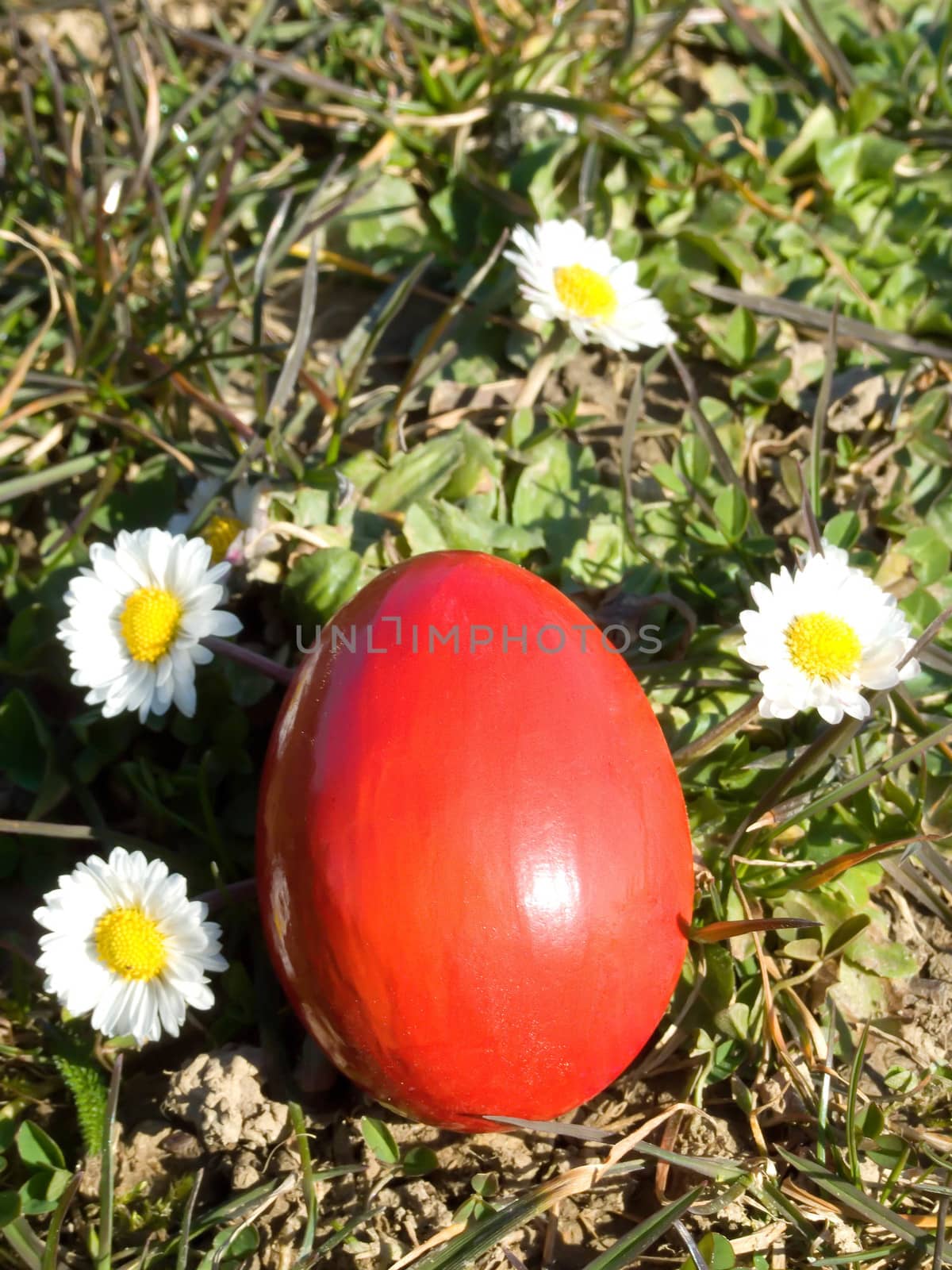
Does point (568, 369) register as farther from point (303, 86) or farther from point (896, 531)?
point (303, 86)

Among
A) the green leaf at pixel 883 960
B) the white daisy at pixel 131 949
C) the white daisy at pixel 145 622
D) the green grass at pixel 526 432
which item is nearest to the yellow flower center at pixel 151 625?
the white daisy at pixel 145 622

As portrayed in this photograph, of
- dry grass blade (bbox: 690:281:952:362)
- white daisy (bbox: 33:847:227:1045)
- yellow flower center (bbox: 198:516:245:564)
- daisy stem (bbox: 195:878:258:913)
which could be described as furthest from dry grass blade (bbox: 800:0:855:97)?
white daisy (bbox: 33:847:227:1045)

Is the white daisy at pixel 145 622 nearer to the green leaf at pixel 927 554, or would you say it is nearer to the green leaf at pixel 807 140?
the green leaf at pixel 927 554

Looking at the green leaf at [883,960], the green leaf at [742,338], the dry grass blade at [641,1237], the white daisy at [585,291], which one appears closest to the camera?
the dry grass blade at [641,1237]

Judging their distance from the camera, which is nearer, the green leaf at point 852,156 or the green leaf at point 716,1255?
the green leaf at point 716,1255

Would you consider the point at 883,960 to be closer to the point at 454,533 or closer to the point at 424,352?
the point at 454,533

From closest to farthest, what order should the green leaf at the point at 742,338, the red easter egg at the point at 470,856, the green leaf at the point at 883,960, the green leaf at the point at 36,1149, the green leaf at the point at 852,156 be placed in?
the red easter egg at the point at 470,856 → the green leaf at the point at 36,1149 → the green leaf at the point at 883,960 → the green leaf at the point at 742,338 → the green leaf at the point at 852,156

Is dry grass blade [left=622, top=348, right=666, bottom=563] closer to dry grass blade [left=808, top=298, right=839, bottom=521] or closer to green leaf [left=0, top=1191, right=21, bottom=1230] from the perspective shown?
dry grass blade [left=808, top=298, right=839, bottom=521]
